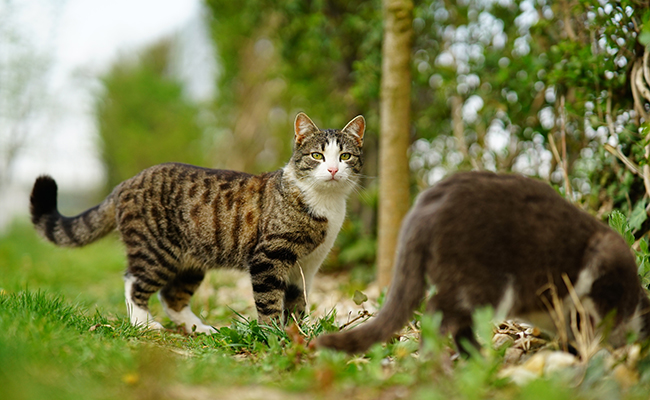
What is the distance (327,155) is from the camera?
3229 millimetres

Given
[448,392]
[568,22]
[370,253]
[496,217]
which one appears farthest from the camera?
[370,253]

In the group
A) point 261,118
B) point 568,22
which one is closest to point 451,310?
point 568,22

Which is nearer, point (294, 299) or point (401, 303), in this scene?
point (401, 303)

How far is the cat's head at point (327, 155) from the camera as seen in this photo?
10.3 feet

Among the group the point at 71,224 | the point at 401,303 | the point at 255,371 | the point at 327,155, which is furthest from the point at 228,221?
the point at 401,303

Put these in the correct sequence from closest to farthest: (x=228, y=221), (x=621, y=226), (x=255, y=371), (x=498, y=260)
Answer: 1. (x=498, y=260)
2. (x=255, y=371)
3. (x=621, y=226)
4. (x=228, y=221)

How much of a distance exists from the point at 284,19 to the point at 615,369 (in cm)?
614

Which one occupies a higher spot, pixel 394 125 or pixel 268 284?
pixel 394 125

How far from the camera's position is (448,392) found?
162cm

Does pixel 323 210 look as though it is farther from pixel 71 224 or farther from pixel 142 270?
pixel 71 224

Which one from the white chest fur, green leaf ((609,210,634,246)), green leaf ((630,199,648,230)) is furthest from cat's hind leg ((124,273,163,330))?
green leaf ((630,199,648,230))

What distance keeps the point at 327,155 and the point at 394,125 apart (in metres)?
1.53

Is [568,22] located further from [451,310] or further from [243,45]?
[243,45]

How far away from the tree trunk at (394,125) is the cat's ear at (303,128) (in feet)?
4.46
